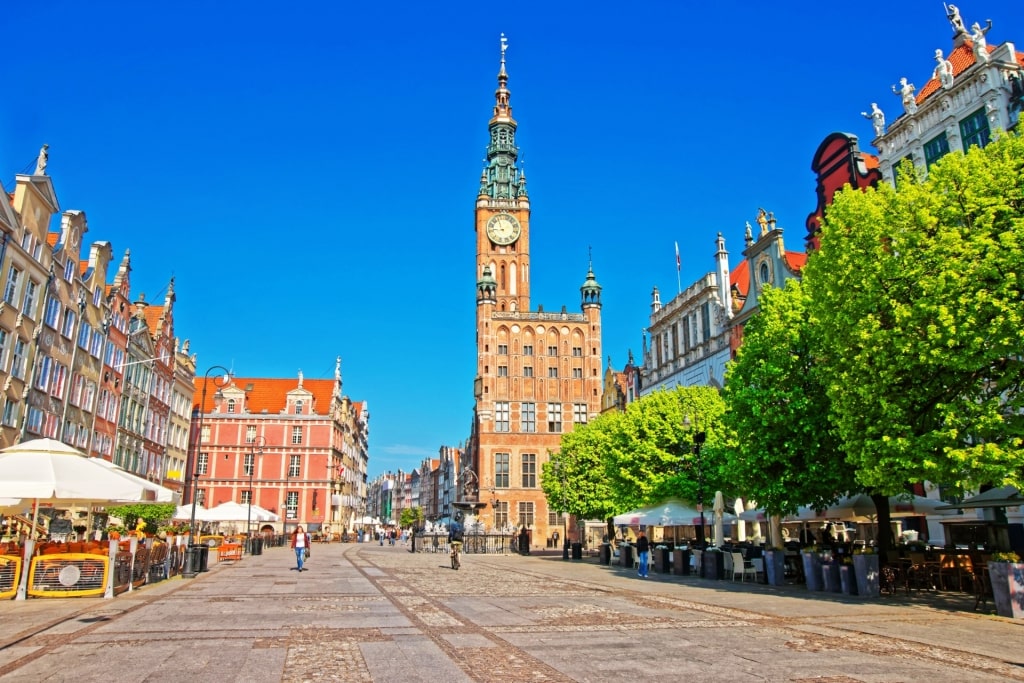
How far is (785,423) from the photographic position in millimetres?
21516

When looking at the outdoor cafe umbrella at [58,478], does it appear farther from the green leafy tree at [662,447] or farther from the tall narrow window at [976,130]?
the tall narrow window at [976,130]

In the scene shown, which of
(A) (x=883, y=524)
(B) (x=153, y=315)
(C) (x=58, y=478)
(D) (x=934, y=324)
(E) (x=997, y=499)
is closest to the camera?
(D) (x=934, y=324)

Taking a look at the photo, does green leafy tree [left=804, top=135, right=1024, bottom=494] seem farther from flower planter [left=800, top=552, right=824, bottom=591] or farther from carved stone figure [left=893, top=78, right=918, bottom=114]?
carved stone figure [left=893, top=78, right=918, bottom=114]

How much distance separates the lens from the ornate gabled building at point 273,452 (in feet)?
239

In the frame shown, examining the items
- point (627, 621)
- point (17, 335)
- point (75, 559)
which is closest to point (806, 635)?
point (627, 621)

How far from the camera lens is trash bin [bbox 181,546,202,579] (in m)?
24.9

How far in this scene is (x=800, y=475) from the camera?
21.3 meters

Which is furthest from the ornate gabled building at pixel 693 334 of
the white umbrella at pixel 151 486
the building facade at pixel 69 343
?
the building facade at pixel 69 343

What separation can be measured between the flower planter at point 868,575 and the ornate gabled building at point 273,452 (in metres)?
61.2

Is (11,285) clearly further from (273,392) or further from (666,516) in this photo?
(273,392)

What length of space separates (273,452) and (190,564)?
51.1 metres

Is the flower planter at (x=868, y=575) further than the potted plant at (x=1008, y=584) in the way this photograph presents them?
Yes

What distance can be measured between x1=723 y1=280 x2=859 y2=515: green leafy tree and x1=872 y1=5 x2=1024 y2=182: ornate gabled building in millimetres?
9010

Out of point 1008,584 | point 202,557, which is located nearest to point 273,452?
point 202,557
